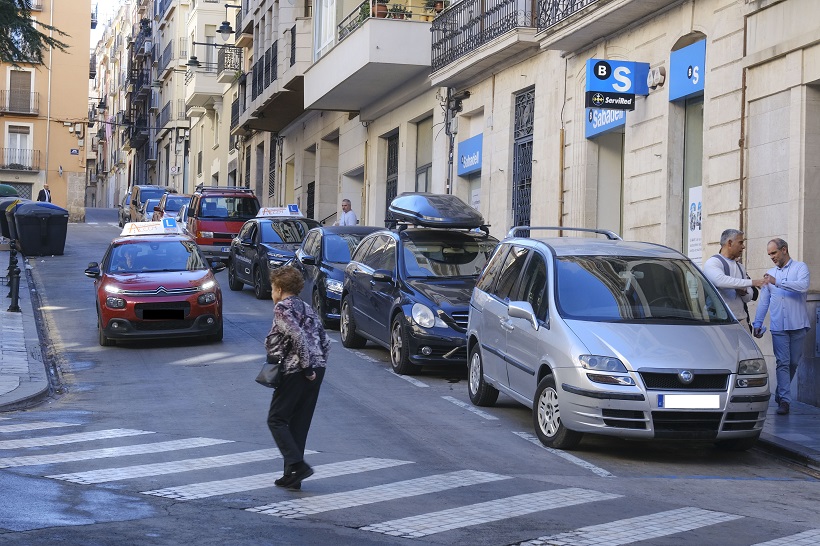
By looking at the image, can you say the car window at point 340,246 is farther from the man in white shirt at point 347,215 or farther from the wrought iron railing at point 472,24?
the man in white shirt at point 347,215

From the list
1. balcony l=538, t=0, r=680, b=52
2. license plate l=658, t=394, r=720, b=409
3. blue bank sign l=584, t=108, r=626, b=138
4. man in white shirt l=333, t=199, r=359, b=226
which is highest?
balcony l=538, t=0, r=680, b=52

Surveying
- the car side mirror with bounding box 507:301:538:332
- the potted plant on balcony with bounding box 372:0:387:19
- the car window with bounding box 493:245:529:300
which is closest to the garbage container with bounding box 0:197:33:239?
the potted plant on balcony with bounding box 372:0:387:19

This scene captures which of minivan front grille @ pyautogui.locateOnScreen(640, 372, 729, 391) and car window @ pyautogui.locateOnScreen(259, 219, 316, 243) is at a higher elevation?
car window @ pyautogui.locateOnScreen(259, 219, 316, 243)

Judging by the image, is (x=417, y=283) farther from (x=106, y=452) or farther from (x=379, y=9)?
(x=379, y=9)

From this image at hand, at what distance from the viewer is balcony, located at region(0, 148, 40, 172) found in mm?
67750

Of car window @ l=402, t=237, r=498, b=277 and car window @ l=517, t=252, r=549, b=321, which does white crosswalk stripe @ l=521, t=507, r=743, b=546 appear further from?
car window @ l=402, t=237, r=498, b=277

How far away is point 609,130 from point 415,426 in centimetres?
974

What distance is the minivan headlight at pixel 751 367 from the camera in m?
9.88

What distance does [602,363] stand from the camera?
9.70 metres

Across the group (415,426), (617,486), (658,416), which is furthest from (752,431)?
(415,426)

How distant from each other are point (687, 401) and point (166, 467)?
398 cm

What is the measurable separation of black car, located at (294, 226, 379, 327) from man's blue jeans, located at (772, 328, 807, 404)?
7634 millimetres

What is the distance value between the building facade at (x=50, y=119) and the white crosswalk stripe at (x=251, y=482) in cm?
6074

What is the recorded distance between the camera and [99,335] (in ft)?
59.9
